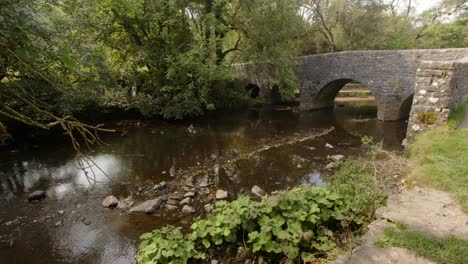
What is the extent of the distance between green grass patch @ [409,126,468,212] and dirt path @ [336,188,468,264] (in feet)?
0.66

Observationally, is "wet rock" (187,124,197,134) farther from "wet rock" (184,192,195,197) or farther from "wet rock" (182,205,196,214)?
"wet rock" (182,205,196,214)

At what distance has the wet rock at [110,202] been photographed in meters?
5.24

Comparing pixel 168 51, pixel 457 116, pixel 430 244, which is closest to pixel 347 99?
pixel 168 51

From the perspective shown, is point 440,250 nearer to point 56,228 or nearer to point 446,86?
point 446,86

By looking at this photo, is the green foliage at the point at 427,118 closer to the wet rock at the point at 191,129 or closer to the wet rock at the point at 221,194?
the wet rock at the point at 221,194

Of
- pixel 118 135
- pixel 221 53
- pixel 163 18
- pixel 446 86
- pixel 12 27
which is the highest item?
pixel 163 18

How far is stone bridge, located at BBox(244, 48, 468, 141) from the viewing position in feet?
18.2

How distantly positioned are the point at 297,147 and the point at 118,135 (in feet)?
22.0

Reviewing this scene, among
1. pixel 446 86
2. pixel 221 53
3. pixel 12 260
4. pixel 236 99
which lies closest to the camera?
pixel 12 260

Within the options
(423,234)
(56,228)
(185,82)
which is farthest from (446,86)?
(185,82)

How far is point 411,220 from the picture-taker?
294 cm

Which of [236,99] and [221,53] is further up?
[221,53]

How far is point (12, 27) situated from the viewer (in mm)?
1880

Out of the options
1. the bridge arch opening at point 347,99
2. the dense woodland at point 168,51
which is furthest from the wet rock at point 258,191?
the bridge arch opening at point 347,99
